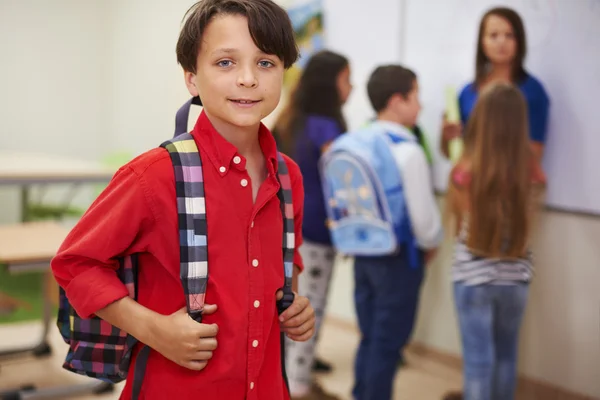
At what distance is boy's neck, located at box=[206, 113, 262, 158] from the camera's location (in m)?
1.20

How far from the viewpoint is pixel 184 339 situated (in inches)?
Result: 42.8

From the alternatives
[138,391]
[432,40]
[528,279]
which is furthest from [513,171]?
[138,391]

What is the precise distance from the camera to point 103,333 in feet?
3.92

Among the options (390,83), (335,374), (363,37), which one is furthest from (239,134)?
(363,37)

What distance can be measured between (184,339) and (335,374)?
2.46 m

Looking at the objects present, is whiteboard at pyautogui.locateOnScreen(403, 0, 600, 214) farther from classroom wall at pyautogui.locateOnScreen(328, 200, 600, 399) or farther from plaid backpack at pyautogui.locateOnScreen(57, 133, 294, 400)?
plaid backpack at pyautogui.locateOnScreen(57, 133, 294, 400)

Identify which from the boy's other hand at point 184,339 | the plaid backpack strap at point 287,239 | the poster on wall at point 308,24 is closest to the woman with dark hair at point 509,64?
the poster on wall at point 308,24

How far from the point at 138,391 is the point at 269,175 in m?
0.43

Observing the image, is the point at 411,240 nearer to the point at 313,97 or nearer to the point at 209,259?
the point at 313,97

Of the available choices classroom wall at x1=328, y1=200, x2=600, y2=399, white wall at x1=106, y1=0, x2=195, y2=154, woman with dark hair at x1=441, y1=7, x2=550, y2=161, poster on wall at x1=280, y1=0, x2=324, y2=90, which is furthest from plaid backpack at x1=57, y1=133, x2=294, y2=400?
white wall at x1=106, y1=0, x2=195, y2=154

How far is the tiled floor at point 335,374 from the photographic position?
3.21m

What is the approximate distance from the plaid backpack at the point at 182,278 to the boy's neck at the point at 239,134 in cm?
5

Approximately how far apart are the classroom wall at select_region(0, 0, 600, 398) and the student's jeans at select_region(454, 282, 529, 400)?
55cm

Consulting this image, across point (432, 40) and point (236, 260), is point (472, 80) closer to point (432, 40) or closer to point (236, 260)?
point (432, 40)
